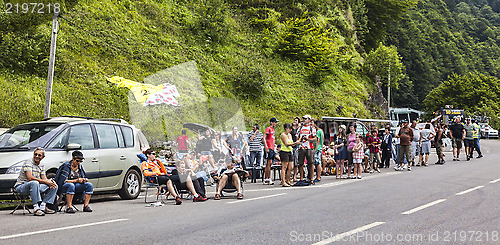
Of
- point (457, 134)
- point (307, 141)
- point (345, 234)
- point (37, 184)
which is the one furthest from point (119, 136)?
point (457, 134)

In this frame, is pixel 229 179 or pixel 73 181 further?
pixel 229 179

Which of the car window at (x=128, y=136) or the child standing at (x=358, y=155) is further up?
the car window at (x=128, y=136)

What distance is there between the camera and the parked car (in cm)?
1070

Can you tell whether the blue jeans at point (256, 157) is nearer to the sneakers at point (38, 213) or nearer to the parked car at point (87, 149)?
the parked car at point (87, 149)

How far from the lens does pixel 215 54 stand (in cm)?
3312

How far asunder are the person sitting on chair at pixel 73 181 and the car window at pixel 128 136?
2.52m

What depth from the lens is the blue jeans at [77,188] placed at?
10.3m

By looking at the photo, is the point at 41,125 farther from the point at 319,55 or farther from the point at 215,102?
the point at 319,55

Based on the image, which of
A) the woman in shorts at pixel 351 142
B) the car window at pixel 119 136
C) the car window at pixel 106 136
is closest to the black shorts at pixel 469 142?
the woman in shorts at pixel 351 142

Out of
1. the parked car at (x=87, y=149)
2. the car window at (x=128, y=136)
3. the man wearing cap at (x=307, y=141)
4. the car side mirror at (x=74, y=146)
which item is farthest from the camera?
the man wearing cap at (x=307, y=141)

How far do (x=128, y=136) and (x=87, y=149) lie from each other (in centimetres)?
158

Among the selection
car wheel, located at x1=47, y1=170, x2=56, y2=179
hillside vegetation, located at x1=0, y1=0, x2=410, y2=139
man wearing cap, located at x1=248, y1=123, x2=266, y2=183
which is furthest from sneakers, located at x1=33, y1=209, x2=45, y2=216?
hillside vegetation, located at x1=0, y1=0, x2=410, y2=139

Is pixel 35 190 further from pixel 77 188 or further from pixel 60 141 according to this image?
pixel 60 141

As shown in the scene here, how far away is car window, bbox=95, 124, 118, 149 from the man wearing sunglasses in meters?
2.25
